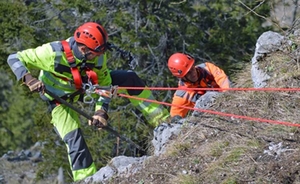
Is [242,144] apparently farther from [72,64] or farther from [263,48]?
[72,64]

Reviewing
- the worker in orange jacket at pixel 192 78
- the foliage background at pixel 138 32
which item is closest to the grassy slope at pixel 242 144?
the worker in orange jacket at pixel 192 78

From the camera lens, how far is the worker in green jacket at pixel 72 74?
8.03m

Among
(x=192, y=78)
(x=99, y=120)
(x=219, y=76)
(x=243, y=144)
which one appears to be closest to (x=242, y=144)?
(x=243, y=144)

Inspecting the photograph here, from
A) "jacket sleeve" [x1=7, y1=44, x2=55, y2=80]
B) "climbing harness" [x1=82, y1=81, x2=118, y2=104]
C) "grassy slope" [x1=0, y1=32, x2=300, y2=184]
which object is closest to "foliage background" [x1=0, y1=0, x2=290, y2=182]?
"climbing harness" [x1=82, y1=81, x2=118, y2=104]

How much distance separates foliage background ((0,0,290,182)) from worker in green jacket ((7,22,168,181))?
6625mm

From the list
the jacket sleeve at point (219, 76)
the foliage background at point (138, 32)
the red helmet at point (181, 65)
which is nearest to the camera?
the jacket sleeve at point (219, 76)

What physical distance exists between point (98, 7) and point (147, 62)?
1826mm

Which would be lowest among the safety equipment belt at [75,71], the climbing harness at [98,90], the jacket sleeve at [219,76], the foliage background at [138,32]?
the foliage background at [138,32]

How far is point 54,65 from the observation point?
Answer: 811cm

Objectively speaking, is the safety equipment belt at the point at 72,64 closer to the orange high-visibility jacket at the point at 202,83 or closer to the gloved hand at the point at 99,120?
the gloved hand at the point at 99,120

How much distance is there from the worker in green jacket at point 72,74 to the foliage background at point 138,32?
6625mm

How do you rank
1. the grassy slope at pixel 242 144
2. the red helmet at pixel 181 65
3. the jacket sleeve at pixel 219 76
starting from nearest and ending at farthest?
the grassy slope at pixel 242 144 < the jacket sleeve at pixel 219 76 < the red helmet at pixel 181 65

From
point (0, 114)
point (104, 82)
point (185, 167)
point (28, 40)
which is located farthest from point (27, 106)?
point (185, 167)

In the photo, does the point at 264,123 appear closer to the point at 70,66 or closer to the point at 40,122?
the point at 70,66
